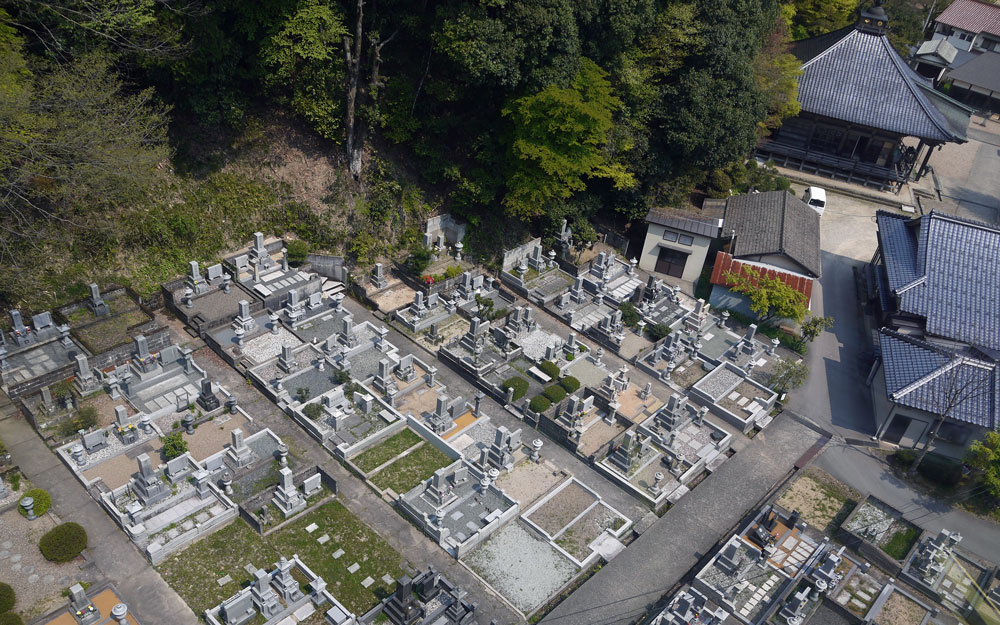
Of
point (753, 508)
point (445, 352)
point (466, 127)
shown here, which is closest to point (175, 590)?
point (445, 352)

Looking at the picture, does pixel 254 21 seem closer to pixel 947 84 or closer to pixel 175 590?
pixel 175 590

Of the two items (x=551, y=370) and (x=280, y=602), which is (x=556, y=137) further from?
(x=280, y=602)

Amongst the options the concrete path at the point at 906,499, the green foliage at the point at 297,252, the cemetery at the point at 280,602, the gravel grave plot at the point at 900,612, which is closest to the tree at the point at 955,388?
the concrete path at the point at 906,499

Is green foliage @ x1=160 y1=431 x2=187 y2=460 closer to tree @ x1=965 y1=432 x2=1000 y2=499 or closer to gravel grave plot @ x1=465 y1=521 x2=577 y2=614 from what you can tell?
gravel grave plot @ x1=465 y1=521 x2=577 y2=614

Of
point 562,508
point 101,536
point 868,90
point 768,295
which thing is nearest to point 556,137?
point 768,295

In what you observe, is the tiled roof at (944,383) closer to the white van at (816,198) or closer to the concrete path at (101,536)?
the white van at (816,198)
